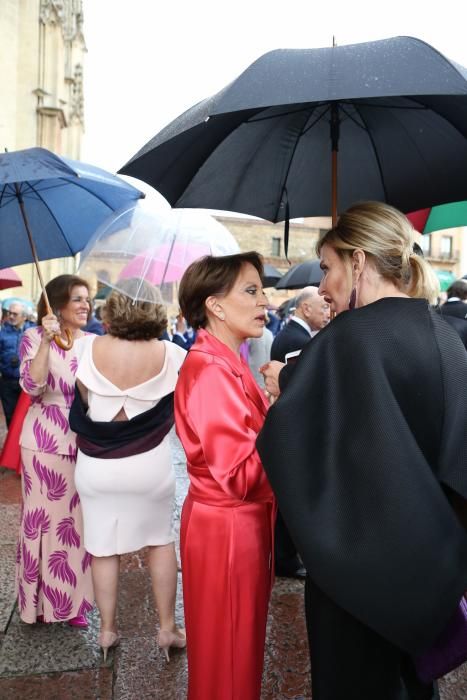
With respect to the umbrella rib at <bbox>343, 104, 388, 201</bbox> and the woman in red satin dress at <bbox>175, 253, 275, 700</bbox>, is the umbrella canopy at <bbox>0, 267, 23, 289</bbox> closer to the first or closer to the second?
the umbrella rib at <bbox>343, 104, 388, 201</bbox>

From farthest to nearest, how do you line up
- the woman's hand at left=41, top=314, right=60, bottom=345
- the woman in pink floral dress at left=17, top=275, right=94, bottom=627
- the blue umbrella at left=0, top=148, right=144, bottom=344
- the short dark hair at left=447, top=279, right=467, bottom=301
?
the short dark hair at left=447, top=279, right=467, bottom=301 < the blue umbrella at left=0, top=148, right=144, bottom=344 < the woman in pink floral dress at left=17, top=275, right=94, bottom=627 < the woman's hand at left=41, top=314, right=60, bottom=345

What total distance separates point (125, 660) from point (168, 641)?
25cm

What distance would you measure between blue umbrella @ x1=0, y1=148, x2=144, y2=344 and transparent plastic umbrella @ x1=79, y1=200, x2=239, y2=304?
463mm

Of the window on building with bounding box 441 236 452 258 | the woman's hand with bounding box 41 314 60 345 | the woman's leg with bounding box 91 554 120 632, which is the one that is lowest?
the window on building with bounding box 441 236 452 258

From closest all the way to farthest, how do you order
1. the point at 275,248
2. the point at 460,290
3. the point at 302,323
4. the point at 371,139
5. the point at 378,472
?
the point at 378,472
the point at 371,139
the point at 302,323
the point at 460,290
the point at 275,248

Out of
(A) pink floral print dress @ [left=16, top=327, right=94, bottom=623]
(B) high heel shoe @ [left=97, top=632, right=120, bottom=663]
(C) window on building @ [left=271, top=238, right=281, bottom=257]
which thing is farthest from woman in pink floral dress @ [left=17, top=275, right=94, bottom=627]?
(C) window on building @ [left=271, top=238, right=281, bottom=257]

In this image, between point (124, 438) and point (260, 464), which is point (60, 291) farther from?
point (260, 464)

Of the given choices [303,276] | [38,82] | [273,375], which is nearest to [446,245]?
[38,82]

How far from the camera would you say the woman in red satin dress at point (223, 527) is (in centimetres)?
226

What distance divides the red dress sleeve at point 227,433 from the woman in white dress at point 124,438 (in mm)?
1019

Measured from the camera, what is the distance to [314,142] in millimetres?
3109

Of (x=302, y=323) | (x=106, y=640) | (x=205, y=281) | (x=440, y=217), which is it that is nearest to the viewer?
(x=205, y=281)

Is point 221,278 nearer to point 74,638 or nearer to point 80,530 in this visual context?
point 80,530

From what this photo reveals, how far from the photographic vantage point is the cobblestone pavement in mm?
3086
